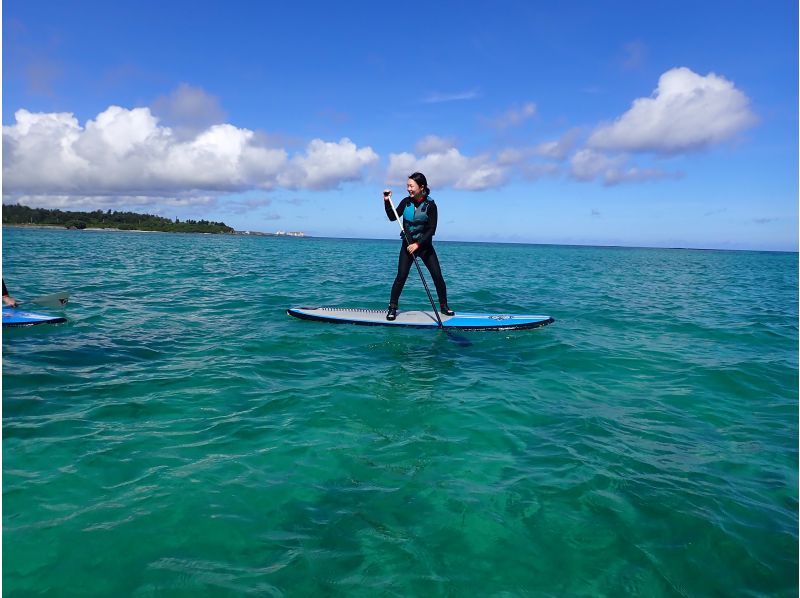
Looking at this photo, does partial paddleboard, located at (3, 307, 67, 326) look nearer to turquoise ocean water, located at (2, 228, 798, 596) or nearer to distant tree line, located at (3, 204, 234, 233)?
turquoise ocean water, located at (2, 228, 798, 596)

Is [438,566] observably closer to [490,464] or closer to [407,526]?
[407,526]

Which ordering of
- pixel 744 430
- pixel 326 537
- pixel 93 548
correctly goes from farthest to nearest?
1. pixel 744 430
2. pixel 326 537
3. pixel 93 548

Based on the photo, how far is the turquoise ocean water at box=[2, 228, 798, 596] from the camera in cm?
362

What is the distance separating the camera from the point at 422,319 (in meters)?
11.9

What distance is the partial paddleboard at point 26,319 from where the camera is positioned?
10.1 metres

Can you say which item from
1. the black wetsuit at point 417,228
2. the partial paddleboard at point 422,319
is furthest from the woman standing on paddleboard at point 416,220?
the partial paddleboard at point 422,319

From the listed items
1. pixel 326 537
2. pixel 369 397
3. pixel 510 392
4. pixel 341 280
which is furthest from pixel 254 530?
pixel 341 280

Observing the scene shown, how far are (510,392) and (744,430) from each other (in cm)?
305

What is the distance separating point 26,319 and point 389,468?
31.8ft

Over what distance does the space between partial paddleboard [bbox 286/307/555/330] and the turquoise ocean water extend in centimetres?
137

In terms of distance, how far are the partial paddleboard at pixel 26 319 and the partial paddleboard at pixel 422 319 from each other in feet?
16.9

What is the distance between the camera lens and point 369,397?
7008 millimetres

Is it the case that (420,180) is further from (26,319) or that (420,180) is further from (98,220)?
(98,220)

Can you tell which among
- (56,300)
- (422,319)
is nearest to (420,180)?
(422,319)
